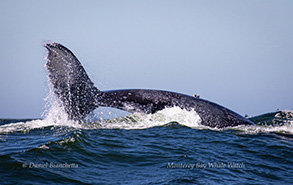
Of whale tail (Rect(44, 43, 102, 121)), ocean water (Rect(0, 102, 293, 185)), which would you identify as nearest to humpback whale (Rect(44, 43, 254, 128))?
whale tail (Rect(44, 43, 102, 121))

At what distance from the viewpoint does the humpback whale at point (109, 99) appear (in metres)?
10.5

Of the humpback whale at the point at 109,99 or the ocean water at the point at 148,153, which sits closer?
the ocean water at the point at 148,153

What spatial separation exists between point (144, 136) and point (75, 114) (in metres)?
2.59

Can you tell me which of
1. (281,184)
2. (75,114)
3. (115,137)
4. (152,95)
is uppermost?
(152,95)

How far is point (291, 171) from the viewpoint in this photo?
7184 mm

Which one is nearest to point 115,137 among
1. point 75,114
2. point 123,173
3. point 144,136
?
point 144,136

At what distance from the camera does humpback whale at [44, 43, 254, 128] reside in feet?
34.4

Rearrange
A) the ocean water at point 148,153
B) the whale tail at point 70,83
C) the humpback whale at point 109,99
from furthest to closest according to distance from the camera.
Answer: the humpback whale at point 109,99
the whale tail at point 70,83
the ocean water at point 148,153

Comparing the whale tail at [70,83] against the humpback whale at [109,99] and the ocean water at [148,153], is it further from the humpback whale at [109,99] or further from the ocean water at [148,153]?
the ocean water at [148,153]

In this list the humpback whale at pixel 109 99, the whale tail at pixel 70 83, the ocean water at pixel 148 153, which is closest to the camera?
the ocean water at pixel 148 153

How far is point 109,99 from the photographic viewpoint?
1116 centimetres

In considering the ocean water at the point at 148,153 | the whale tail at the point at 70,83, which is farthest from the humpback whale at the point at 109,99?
the ocean water at the point at 148,153

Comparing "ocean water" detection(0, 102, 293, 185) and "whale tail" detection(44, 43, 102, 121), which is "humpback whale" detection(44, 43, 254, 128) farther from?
"ocean water" detection(0, 102, 293, 185)

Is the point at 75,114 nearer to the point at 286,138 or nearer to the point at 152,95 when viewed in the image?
the point at 152,95
